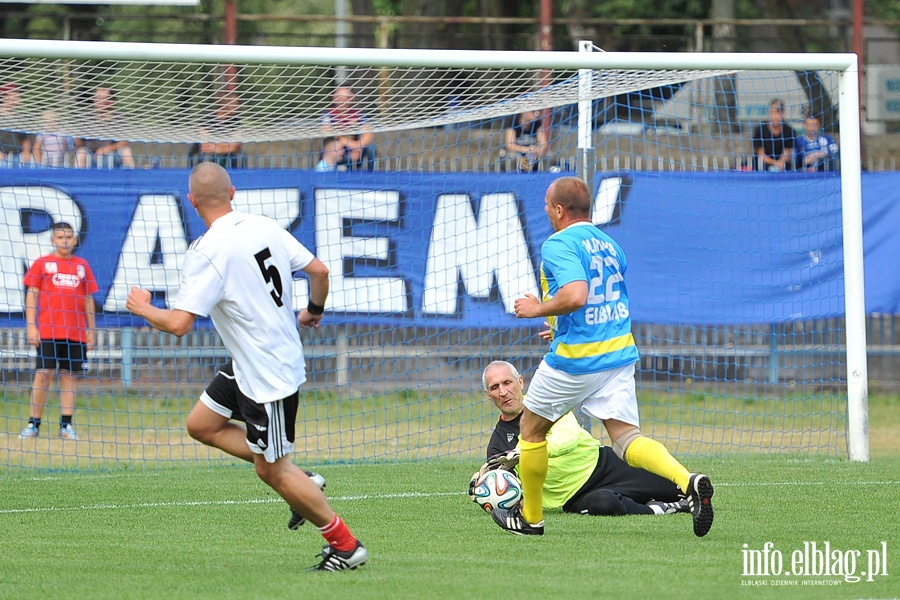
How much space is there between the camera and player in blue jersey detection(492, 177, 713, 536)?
625 centimetres

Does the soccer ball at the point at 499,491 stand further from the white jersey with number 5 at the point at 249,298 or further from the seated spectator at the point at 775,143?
the seated spectator at the point at 775,143

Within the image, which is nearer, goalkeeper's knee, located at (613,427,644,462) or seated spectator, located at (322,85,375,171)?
goalkeeper's knee, located at (613,427,644,462)

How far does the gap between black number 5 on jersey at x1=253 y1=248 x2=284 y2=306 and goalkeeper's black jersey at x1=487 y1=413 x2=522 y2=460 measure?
8.02 feet

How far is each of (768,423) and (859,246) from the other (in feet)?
12.0

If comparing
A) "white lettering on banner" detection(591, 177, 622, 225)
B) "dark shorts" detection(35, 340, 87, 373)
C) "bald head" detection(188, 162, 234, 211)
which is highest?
"white lettering on banner" detection(591, 177, 622, 225)

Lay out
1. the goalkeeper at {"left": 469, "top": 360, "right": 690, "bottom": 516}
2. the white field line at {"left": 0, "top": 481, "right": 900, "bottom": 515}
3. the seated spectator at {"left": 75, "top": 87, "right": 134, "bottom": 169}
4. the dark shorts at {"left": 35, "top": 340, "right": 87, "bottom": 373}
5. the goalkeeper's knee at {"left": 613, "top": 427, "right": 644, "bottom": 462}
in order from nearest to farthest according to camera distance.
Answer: the goalkeeper's knee at {"left": 613, "top": 427, "right": 644, "bottom": 462} → the goalkeeper at {"left": 469, "top": 360, "right": 690, "bottom": 516} → the white field line at {"left": 0, "top": 481, "right": 900, "bottom": 515} → the seated spectator at {"left": 75, "top": 87, "right": 134, "bottom": 169} → the dark shorts at {"left": 35, "top": 340, "right": 87, "bottom": 373}

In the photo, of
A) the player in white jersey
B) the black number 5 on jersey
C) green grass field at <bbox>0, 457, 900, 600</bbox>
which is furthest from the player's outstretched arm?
green grass field at <bbox>0, 457, 900, 600</bbox>

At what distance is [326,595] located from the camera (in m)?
5.05

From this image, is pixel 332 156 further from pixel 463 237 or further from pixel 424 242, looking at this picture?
pixel 463 237

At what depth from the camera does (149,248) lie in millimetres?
11828

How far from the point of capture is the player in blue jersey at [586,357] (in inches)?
246

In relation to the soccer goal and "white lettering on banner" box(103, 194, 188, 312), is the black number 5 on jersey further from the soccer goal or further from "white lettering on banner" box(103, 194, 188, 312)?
"white lettering on banner" box(103, 194, 188, 312)

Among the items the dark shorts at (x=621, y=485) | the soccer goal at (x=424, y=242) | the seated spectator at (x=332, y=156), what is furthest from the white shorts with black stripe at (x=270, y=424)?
the seated spectator at (x=332, y=156)

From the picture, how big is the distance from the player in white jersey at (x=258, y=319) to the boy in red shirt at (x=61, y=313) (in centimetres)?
624
